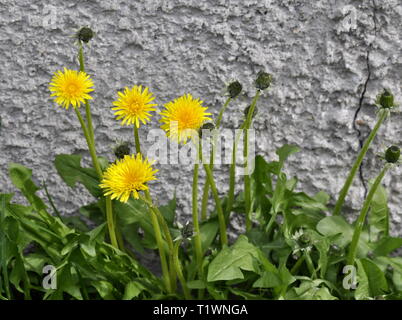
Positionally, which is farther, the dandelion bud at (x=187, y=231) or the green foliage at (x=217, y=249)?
the green foliage at (x=217, y=249)

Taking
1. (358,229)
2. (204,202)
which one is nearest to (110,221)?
(204,202)

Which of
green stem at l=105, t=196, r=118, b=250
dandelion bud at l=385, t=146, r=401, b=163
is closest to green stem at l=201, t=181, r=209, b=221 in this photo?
green stem at l=105, t=196, r=118, b=250

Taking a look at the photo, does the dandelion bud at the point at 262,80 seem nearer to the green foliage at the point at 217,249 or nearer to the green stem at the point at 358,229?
the green foliage at the point at 217,249

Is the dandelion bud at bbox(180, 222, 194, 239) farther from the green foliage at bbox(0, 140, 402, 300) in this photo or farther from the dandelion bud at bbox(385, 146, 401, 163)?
the dandelion bud at bbox(385, 146, 401, 163)

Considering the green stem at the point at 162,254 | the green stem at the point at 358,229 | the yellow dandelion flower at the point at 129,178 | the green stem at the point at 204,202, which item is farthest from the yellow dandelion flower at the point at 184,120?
the green stem at the point at 358,229

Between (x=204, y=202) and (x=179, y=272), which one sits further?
(x=204, y=202)

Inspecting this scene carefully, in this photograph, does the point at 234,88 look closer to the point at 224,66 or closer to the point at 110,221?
the point at 224,66

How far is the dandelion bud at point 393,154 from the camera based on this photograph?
1.43 metres

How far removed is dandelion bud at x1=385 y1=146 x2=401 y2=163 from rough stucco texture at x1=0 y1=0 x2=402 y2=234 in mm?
386

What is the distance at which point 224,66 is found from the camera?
1795 millimetres

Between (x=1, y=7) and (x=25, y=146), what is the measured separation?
1.35 ft

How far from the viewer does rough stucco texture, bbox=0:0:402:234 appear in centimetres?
176

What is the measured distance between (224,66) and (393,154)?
589mm

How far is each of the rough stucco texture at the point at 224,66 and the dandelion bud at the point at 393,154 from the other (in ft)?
1.27
